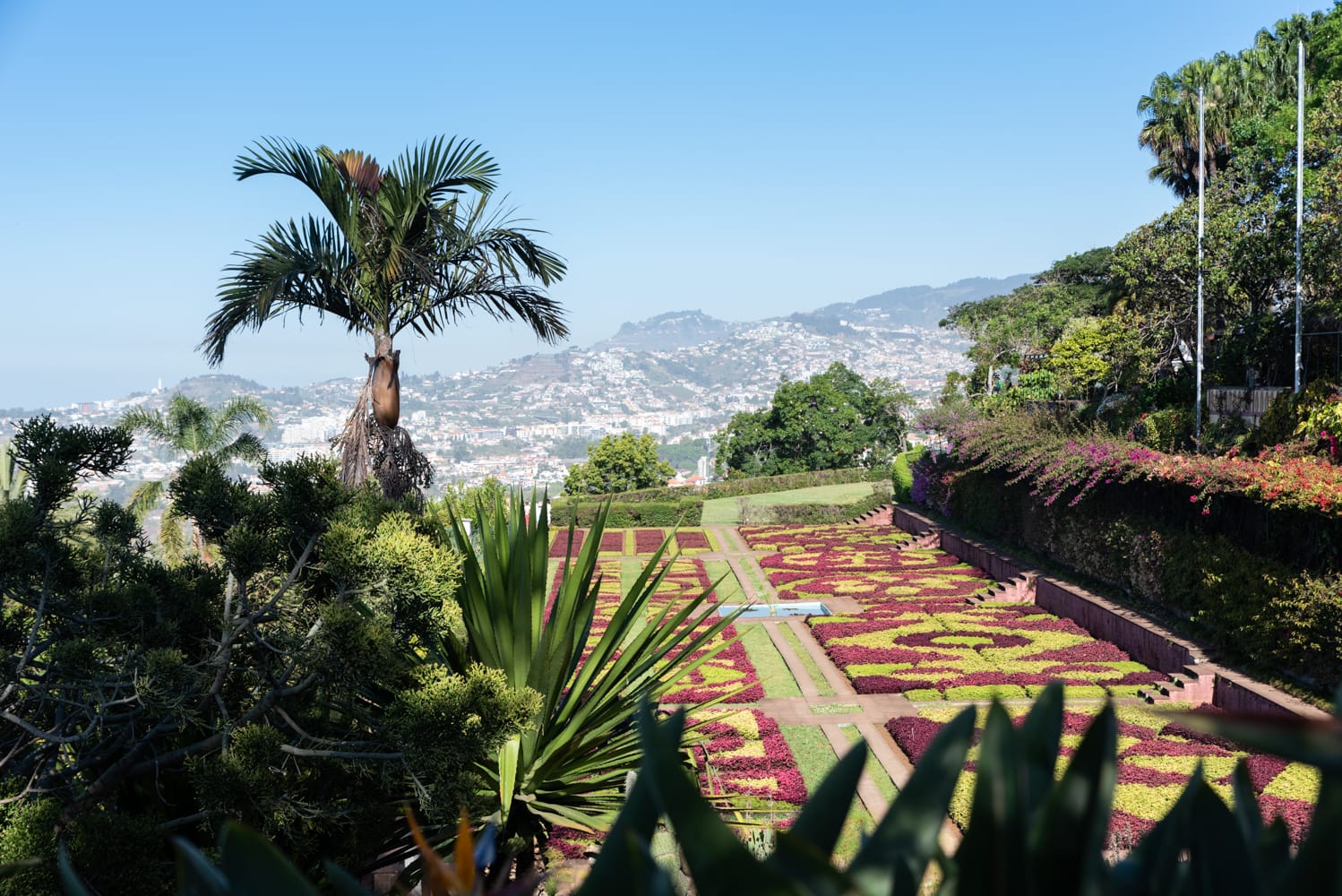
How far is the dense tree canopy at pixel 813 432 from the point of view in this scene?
172ft

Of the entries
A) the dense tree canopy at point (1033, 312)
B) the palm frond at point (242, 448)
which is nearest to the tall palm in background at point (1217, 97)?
the dense tree canopy at point (1033, 312)

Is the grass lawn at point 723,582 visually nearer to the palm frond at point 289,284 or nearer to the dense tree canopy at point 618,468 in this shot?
the palm frond at point 289,284

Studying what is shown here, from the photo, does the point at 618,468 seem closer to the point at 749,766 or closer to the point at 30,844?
the point at 749,766

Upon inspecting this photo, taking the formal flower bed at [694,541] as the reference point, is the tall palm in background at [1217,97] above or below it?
above

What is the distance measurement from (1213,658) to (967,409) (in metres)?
11.8

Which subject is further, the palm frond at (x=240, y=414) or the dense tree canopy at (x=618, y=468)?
the dense tree canopy at (x=618, y=468)

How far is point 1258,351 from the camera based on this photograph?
66.5 ft

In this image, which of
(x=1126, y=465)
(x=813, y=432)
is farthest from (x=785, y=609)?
(x=813, y=432)

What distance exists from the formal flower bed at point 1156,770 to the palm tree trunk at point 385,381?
16.2ft

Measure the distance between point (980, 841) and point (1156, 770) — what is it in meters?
10.4

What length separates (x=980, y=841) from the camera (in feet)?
2.65

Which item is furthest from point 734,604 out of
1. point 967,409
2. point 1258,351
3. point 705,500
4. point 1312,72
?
point 705,500

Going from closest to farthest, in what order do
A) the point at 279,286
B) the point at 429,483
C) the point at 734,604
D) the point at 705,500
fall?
the point at 279,286 < the point at 429,483 < the point at 734,604 < the point at 705,500

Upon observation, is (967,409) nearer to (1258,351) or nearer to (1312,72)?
(1258,351)
